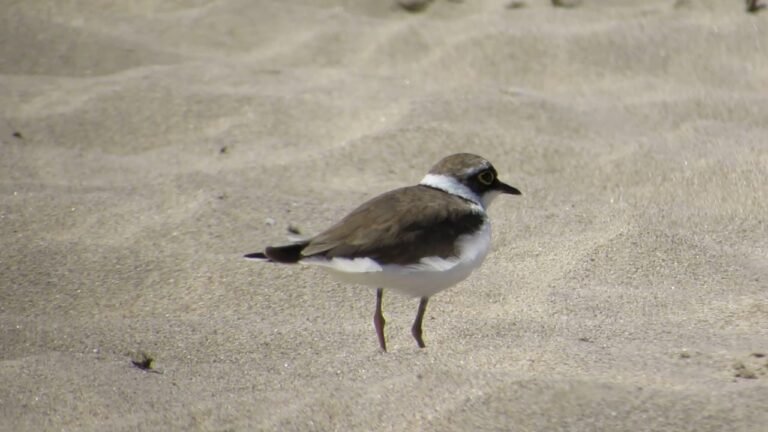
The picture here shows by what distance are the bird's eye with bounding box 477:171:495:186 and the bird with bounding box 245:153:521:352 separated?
0.52ft

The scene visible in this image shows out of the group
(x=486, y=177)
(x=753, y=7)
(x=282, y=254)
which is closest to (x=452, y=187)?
(x=486, y=177)

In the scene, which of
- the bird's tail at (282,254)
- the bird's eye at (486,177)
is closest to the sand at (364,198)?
the bird's tail at (282,254)

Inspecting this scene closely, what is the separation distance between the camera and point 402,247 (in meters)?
3.24

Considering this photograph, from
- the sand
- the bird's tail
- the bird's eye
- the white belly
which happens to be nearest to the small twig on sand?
the sand

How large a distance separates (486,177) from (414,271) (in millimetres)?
578

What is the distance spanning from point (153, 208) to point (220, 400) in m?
1.68

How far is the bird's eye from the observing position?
3.66 metres

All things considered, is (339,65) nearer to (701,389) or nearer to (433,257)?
(433,257)

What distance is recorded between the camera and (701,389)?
2.83 meters

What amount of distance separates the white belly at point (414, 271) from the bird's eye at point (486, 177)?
1.03ft

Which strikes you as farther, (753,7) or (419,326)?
(753,7)

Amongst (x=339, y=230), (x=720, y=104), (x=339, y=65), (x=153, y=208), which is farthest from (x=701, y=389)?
(x=339, y=65)

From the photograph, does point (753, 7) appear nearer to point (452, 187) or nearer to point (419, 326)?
point (452, 187)

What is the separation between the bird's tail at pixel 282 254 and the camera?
3.26 metres
